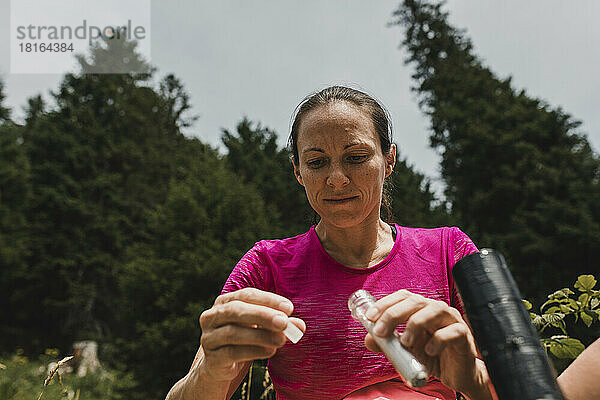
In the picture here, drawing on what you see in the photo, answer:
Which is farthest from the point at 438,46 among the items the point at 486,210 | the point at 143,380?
the point at 143,380

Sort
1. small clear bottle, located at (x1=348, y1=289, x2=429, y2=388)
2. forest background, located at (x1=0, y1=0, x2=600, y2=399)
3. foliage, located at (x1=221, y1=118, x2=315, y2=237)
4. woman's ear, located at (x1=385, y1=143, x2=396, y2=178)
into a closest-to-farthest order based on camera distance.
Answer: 1. small clear bottle, located at (x1=348, y1=289, x2=429, y2=388)
2. woman's ear, located at (x1=385, y1=143, x2=396, y2=178)
3. forest background, located at (x1=0, y1=0, x2=600, y2=399)
4. foliage, located at (x1=221, y1=118, x2=315, y2=237)

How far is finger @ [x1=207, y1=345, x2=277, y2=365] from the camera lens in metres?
A: 1.00

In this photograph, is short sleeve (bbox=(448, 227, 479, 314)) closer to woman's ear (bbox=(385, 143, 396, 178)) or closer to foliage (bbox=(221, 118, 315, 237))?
woman's ear (bbox=(385, 143, 396, 178))

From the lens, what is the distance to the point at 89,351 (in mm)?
24016

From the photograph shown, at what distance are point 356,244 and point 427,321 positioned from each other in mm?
830

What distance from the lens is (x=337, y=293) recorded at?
1.55 metres

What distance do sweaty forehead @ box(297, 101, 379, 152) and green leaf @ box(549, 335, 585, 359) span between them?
2.90 feet

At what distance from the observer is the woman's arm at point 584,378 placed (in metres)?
0.85

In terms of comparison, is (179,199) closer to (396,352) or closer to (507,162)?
(507,162)

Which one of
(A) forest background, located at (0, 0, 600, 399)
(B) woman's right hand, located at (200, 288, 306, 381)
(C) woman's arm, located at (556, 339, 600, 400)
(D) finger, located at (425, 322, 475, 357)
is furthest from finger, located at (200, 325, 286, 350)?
(A) forest background, located at (0, 0, 600, 399)

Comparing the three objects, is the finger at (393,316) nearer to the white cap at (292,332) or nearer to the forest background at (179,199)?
the white cap at (292,332)

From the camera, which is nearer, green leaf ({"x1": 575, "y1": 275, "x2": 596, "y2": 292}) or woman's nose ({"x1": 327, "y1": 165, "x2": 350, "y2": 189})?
woman's nose ({"x1": 327, "y1": 165, "x2": 350, "y2": 189})

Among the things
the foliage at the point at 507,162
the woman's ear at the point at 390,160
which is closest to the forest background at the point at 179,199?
the foliage at the point at 507,162

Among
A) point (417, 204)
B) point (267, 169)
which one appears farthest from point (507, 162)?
point (267, 169)
